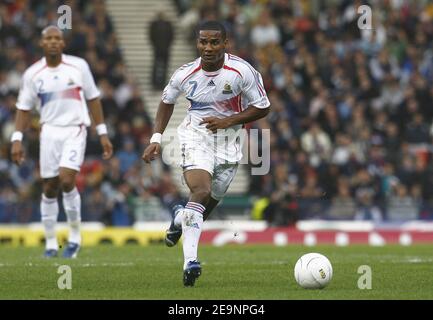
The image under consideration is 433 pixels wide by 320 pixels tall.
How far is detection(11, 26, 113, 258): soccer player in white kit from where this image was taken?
16.8 m

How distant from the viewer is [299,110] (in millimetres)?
28688

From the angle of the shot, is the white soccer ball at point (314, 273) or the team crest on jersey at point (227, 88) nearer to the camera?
the white soccer ball at point (314, 273)

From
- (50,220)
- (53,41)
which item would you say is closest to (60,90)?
(53,41)

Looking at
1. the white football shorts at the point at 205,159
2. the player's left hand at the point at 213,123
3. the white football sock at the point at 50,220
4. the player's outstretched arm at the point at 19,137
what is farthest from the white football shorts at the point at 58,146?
the player's left hand at the point at 213,123

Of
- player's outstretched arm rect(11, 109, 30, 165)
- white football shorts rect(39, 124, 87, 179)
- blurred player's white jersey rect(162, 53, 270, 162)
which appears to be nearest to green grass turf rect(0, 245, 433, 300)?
white football shorts rect(39, 124, 87, 179)

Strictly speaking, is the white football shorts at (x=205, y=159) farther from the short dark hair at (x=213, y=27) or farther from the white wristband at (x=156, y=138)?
the short dark hair at (x=213, y=27)

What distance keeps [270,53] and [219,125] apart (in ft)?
57.8

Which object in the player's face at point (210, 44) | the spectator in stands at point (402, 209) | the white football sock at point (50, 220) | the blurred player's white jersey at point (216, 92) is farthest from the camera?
the spectator in stands at point (402, 209)

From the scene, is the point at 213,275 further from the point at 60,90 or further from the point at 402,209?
the point at 402,209

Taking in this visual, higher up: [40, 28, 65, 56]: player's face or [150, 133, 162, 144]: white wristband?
[40, 28, 65, 56]: player's face

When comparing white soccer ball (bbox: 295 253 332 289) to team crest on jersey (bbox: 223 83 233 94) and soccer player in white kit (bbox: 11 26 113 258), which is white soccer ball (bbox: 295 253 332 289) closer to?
team crest on jersey (bbox: 223 83 233 94)

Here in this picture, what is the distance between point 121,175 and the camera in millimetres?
26781

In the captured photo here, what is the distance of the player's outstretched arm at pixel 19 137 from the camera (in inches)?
659

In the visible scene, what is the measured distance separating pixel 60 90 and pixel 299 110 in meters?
12.4
